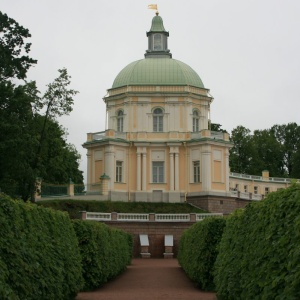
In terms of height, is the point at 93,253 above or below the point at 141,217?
below

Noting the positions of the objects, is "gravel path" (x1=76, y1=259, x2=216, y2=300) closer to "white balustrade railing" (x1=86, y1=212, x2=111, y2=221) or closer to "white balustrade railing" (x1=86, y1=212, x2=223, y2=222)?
"white balustrade railing" (x1=86, y1=212, x2=111, y2=221)

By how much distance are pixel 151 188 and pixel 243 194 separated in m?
9.19

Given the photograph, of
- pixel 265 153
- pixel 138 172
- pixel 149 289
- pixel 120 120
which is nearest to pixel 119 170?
pixel 138 172

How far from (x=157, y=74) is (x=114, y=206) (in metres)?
15.6

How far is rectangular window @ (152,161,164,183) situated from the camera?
6344 cm

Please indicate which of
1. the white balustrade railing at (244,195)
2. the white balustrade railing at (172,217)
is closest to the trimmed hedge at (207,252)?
the white balustrade railing at (172,217)

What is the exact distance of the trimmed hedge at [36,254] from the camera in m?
11.6

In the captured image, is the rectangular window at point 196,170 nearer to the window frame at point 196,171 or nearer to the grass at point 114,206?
the window frame at point 196,171

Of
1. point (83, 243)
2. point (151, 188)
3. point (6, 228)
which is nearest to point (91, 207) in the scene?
point (151, 188)

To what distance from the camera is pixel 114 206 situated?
2244 inches

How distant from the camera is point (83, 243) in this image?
72.4ft

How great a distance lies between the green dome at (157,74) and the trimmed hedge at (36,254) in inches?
1850

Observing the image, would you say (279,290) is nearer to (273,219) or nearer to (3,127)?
(273,219)

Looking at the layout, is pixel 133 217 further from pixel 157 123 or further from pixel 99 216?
pixel 157 123
